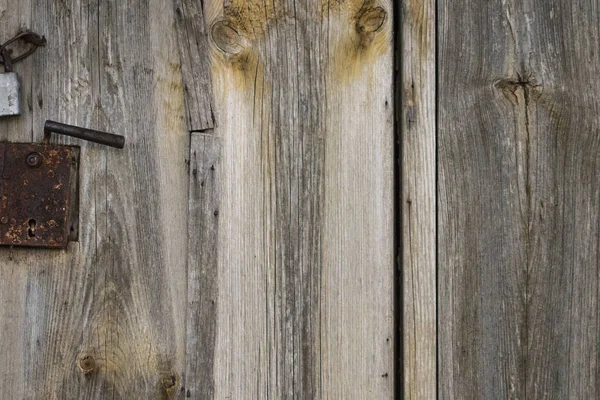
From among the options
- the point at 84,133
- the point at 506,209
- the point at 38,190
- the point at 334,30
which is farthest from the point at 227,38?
the point at 506,209

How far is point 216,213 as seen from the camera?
1178 mm

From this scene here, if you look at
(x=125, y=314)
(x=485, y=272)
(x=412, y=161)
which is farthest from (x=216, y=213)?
(x=485, y=272)

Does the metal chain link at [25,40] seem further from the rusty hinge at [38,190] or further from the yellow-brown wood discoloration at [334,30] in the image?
the yellow-brown wood discoloration at [334,30]

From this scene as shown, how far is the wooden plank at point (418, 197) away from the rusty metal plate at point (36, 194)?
0.55m

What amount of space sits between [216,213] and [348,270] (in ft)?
0.77

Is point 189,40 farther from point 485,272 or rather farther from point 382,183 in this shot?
point 485,272

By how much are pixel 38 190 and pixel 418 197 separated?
2.02ft

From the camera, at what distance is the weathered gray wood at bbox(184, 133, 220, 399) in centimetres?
118

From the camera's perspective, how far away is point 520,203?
1162 millimetres

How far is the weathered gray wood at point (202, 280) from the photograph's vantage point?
118cm

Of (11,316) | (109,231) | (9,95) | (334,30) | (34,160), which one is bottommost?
(11,316)

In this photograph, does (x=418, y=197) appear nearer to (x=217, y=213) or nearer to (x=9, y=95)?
(x=217, y=213)

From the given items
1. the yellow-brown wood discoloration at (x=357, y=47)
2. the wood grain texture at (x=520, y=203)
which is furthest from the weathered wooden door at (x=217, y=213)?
the wood grain texture at (x=520, y=203)

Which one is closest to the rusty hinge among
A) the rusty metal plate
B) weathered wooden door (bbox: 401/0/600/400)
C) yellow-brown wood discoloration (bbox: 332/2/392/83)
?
the rusty metal plate
